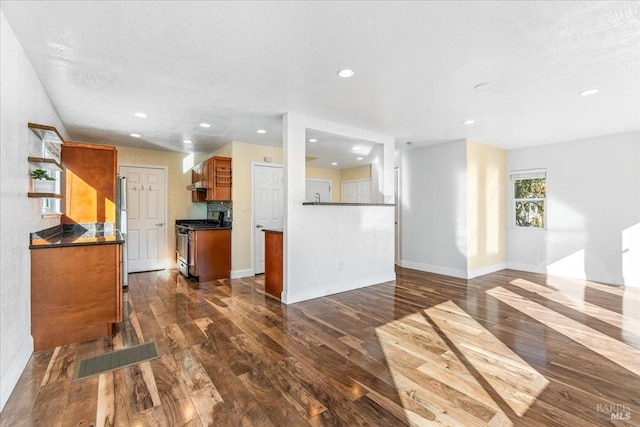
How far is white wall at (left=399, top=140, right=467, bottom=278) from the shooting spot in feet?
17.2

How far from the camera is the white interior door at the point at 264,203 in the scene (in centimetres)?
548

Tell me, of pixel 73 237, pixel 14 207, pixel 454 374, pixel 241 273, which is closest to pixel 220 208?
pixel 241 273

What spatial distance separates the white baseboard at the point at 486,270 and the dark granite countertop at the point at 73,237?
5114mm

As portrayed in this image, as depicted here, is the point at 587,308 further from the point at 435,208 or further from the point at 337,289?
the point at 337,289

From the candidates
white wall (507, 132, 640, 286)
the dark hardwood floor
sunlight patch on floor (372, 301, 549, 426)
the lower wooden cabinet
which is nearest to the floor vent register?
the dark hardwood floor

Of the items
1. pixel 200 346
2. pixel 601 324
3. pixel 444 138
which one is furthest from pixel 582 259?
pixel 200 346

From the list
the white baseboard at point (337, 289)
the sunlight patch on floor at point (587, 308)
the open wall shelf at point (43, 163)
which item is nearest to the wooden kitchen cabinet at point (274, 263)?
the white baseboard at point (337, 289)

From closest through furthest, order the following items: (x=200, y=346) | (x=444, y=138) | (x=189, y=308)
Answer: (x=200, y=346)
(x=189, y=308)
(x=444, y=138)

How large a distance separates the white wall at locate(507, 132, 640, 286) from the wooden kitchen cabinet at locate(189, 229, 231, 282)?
5.54 m

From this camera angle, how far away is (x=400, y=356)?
7.92 feet

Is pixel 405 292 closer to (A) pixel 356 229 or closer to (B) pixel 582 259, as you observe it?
(A) pixel 356 229

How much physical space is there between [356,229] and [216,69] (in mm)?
2816

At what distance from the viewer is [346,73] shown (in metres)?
2.72

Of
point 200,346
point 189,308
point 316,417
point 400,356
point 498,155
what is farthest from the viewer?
point 498,155
